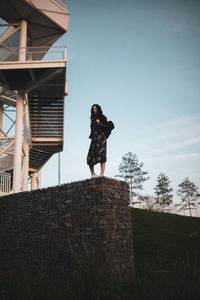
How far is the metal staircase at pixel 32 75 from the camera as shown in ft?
40.7

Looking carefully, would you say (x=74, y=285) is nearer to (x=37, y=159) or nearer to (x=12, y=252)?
(x=12, y=252)

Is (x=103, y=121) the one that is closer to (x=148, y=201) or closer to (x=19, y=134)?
(x=19, y=134)

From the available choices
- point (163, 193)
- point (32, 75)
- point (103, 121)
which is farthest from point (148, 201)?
point (103, 121)

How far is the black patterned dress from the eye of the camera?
643 centimetres

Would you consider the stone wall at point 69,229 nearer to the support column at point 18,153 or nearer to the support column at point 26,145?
the support column at point 18,153

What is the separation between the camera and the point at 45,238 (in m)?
6.61

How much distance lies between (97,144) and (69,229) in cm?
215

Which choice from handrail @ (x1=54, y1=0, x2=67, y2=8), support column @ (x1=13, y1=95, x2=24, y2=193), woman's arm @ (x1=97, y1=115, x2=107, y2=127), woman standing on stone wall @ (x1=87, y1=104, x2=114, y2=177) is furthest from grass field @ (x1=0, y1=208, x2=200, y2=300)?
handrail @ (x1=54, y1=0, x2=67, y2=8)

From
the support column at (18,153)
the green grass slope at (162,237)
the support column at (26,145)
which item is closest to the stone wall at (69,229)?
the green grass slope at (162,237)

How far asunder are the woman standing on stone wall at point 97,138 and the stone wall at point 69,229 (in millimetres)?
613

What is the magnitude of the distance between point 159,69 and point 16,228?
1073cm

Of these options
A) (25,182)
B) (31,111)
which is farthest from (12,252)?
(31,111)

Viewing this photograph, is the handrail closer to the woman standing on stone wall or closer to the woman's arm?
the woman standing on stone wall

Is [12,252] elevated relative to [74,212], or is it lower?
lower
